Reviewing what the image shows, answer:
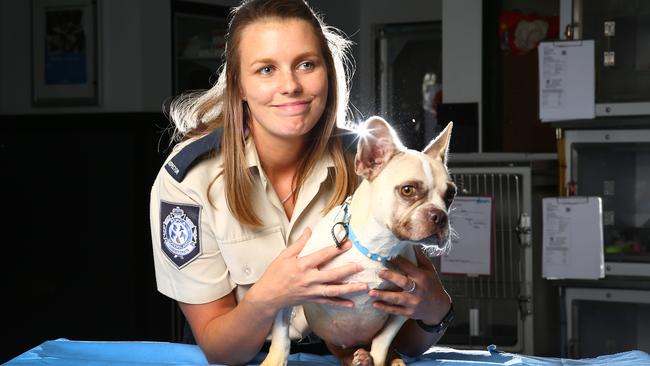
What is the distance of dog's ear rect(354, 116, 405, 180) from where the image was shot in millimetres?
1427

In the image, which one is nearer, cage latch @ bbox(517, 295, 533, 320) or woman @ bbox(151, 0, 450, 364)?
woman @ bbox(151, 0, 450, 364)

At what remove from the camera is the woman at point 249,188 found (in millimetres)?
1610

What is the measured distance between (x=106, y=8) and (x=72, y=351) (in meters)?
3.43

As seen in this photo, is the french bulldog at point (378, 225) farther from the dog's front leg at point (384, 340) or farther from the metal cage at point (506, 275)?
the metal cage at point (506, 275)

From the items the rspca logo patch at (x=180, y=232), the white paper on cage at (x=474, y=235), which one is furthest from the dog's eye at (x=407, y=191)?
the white paper on cage at (x=474, y=235)

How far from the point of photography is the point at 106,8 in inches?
196

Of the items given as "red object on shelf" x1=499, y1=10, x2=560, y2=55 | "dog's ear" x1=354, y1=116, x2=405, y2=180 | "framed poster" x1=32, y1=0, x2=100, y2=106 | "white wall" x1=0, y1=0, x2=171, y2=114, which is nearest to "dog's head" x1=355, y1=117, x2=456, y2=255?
"dog's ear" x1=354, y1=116, x2=405, y2=180

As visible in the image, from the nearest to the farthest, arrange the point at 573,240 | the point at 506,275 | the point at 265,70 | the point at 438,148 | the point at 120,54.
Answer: the point at 438,148, the point at 265,70, the point at 573,240, the point at 506,275, the point at 120,54

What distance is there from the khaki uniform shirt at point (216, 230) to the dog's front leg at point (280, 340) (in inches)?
5.7

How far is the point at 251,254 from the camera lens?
1724 millimetres

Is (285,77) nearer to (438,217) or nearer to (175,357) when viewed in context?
(438,217)

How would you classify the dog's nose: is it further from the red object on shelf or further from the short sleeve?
the red object on shelf

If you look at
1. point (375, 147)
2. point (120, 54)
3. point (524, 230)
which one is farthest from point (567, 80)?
point (120, 54)

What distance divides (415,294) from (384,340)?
9cm
